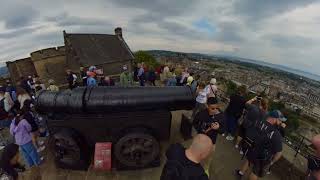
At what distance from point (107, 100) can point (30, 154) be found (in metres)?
1.85

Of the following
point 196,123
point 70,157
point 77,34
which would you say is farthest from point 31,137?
point 77,34

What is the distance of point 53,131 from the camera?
15.6ft

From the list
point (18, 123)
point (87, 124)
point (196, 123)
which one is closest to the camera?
point (196, 123)

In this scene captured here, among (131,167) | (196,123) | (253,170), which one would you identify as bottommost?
(131,167)

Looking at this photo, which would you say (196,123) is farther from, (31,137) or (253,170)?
(31,137)

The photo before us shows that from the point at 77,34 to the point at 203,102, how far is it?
22310 mm

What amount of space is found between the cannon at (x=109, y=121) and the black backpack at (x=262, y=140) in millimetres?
1682

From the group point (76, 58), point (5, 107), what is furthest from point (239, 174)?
point (76, 58)

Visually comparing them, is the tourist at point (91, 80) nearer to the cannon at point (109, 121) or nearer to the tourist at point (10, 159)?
the cannon at point (109, 121)

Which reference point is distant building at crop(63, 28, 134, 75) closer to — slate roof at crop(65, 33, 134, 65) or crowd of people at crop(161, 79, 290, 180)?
slate roof at crop(65, 33, 134, 65)

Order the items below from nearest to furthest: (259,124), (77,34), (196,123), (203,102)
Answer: (259,124) → (196,123) → (203,102) → (77,34)

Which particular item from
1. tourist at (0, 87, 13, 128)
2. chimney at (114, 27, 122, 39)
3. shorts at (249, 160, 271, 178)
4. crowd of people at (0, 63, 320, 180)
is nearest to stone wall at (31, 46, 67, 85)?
chimney at (114, 27, 122, 39)

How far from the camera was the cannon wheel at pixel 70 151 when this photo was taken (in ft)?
15.0

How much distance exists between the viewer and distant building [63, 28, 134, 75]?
22609mm
